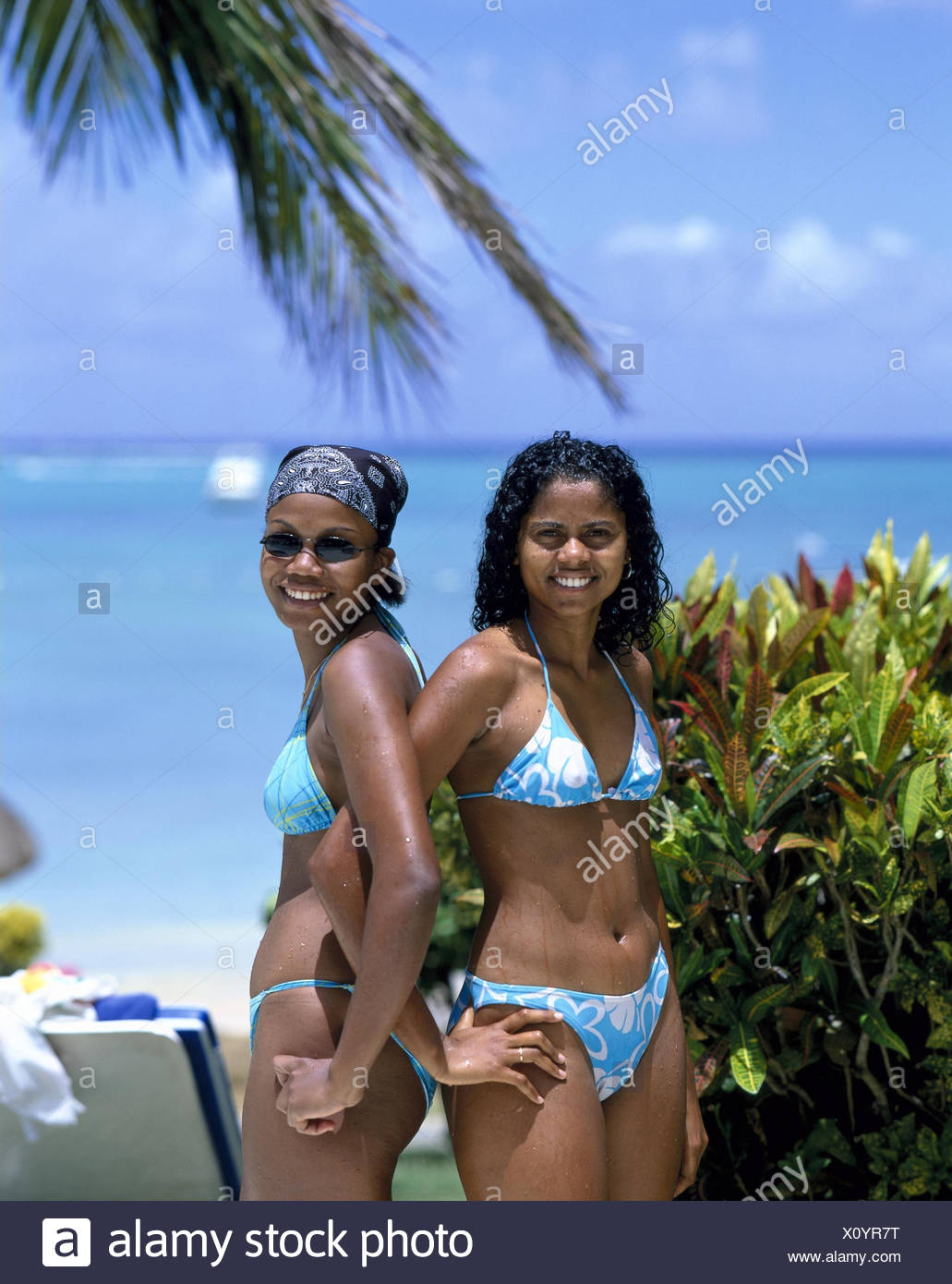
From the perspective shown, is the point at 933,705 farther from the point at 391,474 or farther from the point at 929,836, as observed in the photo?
the point at 391,474

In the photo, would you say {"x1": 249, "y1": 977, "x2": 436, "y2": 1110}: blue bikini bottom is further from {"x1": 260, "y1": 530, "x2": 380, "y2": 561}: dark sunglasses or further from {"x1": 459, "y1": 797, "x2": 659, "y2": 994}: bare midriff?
{"x1": 260, "y1": 530, "x2": 380, "y2": 561}: dark sunglasses

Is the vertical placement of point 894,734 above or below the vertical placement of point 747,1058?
above

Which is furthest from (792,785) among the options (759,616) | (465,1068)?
(465,1068)

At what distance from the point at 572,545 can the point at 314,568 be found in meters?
0.46

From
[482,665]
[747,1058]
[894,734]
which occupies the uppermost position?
[482,665]

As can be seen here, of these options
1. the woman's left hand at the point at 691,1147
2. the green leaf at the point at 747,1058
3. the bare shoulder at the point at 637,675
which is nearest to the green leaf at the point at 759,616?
the green leaf at the point at 747,1058

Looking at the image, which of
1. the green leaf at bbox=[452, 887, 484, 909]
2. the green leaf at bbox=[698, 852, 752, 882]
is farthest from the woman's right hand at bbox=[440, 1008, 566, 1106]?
the green leaf at bbox=[452, 887, 484, 909]

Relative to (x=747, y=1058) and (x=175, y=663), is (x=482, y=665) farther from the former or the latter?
Answer: (x=175, y=663)

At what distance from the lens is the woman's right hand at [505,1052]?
2.31 meters

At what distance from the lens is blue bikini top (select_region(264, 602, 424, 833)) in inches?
94.5

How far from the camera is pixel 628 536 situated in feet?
8.48

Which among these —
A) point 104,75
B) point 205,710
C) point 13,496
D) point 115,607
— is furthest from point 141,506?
point 104,75

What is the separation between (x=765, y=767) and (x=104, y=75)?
297cm

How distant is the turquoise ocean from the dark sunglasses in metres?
0.28
